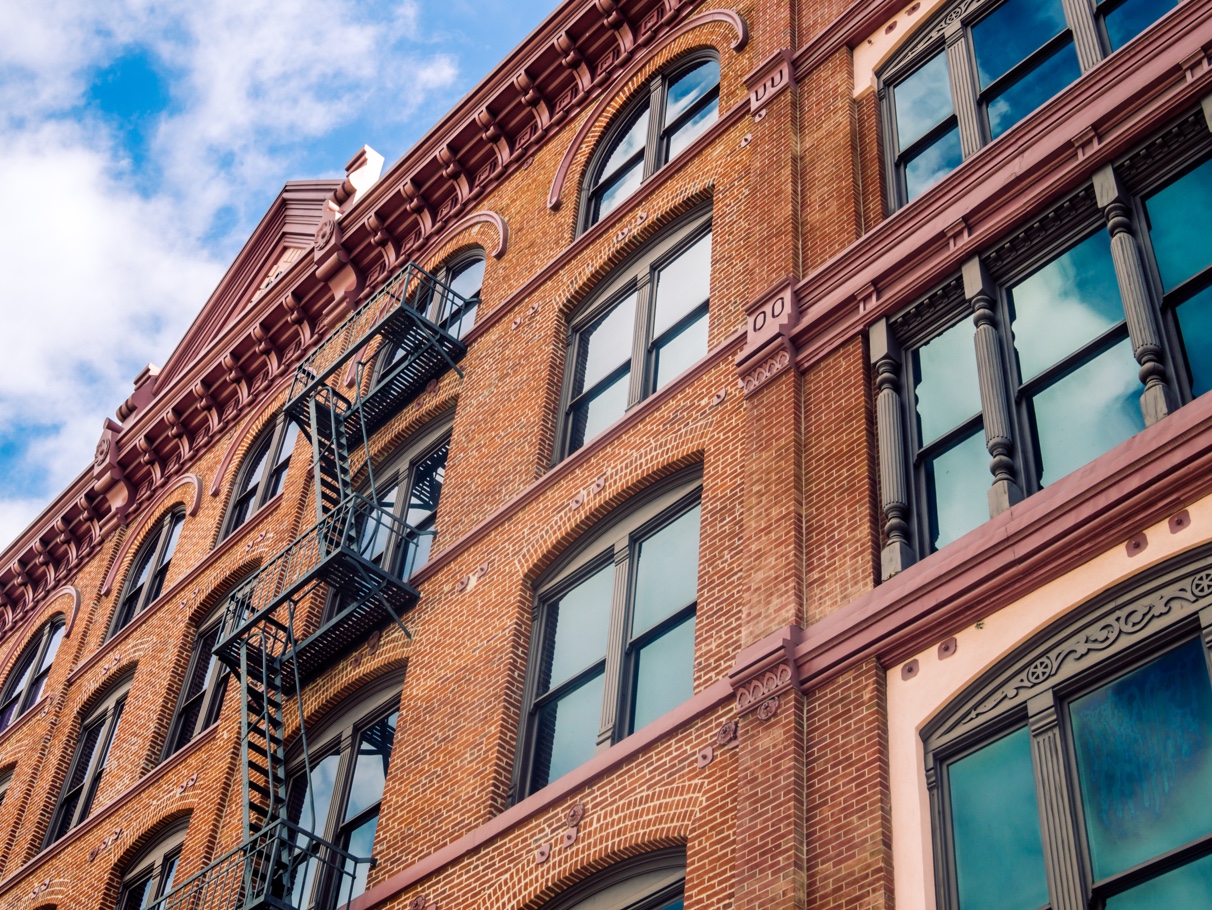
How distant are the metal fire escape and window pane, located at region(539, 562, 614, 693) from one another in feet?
8.21

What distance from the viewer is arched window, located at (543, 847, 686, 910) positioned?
1229cm

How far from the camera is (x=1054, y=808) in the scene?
939 cm

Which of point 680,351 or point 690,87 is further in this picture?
point 690,87

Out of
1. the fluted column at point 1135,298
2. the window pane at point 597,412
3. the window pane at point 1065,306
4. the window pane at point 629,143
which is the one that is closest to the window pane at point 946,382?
the window pane at point 1065,306

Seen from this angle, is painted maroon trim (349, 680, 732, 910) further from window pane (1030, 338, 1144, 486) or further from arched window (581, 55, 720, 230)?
arched window (581, 55, 720, 230)

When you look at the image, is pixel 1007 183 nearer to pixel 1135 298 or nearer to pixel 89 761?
pixel 1135 298

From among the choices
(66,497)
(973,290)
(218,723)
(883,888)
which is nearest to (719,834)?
(883,888)

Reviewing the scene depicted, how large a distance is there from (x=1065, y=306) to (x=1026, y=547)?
2556 millimetres

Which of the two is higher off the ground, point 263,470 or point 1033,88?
point 263,470

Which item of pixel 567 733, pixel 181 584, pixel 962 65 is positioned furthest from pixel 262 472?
pixel 962 65

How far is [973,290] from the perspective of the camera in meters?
13.2

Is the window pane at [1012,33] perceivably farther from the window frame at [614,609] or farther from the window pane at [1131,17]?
the window frame at [614,609]

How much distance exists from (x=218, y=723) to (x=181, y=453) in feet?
31.9

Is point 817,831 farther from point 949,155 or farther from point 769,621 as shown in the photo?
point 949,155
